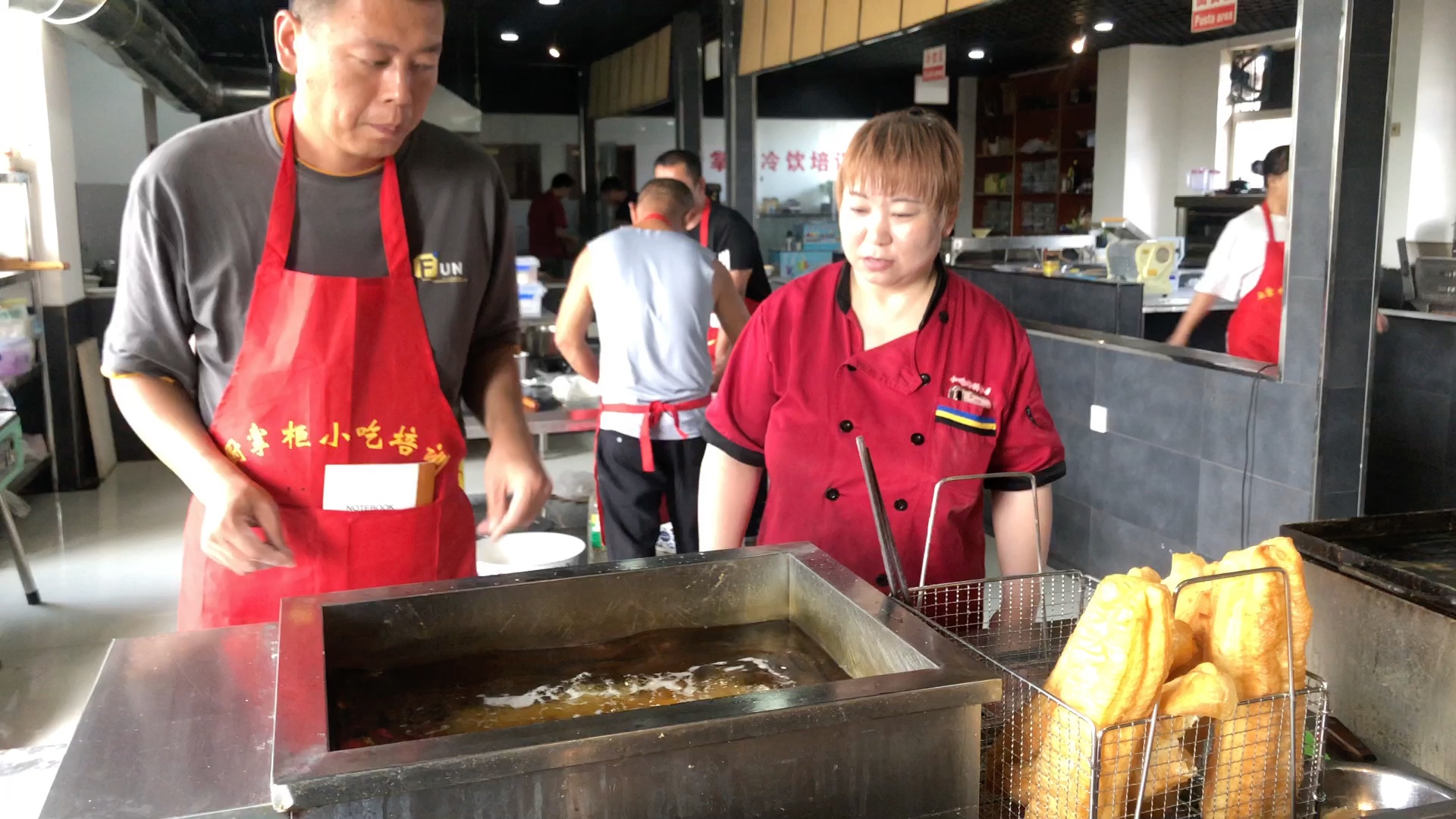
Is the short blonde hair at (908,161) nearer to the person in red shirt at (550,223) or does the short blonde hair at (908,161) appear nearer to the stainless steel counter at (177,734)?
the stainless steel counter at (177,734)

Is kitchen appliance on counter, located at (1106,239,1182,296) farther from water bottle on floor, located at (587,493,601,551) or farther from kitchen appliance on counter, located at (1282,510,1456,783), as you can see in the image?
kitchen appliance on counter, located at (1282,510,1456,783)

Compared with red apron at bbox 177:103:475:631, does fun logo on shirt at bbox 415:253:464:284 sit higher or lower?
higher

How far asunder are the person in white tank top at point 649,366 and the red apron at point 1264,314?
1.95m

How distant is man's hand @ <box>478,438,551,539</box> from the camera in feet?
5.39

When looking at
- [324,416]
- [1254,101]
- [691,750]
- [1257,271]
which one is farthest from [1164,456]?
[1254,101]

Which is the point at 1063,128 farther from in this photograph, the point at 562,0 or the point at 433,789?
the point at 433,789

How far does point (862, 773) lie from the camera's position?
1013mm

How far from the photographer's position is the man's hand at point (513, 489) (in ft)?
5.39

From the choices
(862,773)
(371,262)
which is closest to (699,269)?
(371,262)

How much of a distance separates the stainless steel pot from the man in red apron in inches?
42.2

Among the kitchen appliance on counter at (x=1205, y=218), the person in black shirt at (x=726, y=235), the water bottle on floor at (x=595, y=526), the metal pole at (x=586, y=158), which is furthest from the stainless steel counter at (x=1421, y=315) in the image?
the metal pole at (x=586, y=158)

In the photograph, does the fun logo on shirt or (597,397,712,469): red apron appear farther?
(597,397,712,469): red apron

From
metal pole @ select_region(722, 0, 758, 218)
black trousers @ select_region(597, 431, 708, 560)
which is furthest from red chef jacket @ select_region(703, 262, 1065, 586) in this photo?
metal pole @ select_region(722, 0, 758, 218)

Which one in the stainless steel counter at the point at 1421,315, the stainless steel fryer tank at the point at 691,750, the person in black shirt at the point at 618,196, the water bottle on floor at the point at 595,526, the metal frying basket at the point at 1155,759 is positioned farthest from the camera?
the person in black shirt at the point at 618,196
